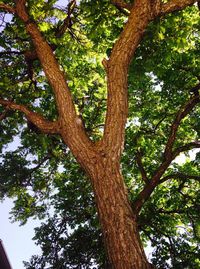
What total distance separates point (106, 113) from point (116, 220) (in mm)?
2101

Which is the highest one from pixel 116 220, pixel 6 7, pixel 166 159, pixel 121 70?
pixel 6 7

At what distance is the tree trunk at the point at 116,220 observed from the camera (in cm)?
480

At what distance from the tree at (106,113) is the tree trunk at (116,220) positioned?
17 millimetres

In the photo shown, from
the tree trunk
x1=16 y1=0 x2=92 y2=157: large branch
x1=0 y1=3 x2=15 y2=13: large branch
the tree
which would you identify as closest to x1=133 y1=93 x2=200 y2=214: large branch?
the tree

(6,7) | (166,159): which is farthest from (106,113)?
(6,7)

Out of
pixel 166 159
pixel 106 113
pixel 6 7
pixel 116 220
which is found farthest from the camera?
pixel 6 7

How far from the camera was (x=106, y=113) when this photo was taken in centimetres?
629

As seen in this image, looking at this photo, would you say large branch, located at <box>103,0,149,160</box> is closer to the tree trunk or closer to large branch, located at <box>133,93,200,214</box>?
the tree trunk

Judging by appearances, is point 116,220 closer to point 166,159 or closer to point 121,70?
point 166,159

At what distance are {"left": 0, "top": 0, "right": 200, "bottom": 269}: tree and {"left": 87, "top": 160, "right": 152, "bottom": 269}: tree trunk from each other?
17mm

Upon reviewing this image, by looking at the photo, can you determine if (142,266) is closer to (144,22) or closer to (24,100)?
(144,22)

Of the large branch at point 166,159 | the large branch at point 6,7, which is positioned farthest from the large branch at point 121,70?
the large branch at point 6,7

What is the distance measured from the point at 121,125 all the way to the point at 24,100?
5.88 meters

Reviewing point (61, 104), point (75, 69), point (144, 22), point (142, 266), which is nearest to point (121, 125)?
point (61, 104)
